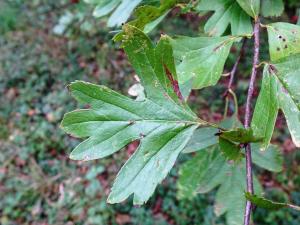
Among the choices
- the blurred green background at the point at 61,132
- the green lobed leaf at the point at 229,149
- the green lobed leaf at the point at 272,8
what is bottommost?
the blurred green background at the point at 61,132

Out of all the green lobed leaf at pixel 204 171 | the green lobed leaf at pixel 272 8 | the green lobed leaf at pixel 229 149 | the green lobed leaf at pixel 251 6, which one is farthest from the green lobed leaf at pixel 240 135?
the green lobed leaf at pixel 204 171

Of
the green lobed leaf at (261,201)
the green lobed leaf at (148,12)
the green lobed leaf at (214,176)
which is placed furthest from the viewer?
the green lobed leaf at (214,176)

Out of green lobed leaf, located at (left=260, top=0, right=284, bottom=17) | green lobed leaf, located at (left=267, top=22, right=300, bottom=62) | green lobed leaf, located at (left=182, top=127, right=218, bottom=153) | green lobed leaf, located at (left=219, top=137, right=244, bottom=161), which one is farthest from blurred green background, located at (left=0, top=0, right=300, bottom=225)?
green lobed leaf, located at (left=219, top=137, right=244, bottom=161)

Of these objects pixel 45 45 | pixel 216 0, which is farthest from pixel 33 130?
pixel 216 0

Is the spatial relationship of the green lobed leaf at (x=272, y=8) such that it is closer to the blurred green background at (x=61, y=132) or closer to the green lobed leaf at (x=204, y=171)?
the green lobed leaf at (x=204, y=171)

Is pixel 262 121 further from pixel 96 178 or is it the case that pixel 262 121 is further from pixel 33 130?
pixel 33 130

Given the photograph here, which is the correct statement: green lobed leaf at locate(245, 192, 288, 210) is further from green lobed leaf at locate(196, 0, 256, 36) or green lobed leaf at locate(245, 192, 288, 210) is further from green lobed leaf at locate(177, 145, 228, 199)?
green lobed leaf at locate(177, 145, 228, 199)
